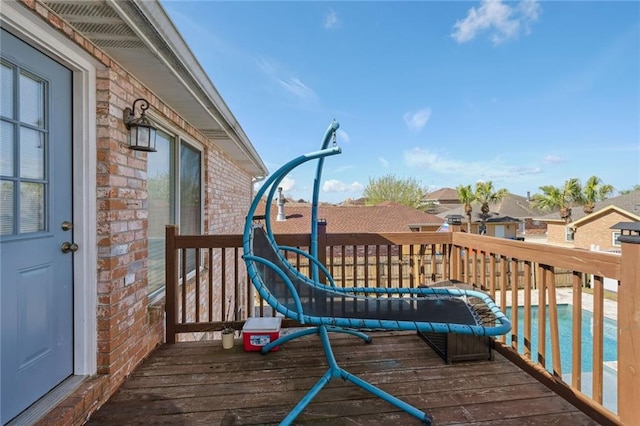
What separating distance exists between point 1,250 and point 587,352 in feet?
38.8

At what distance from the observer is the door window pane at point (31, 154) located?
1406 mm

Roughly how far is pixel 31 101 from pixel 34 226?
2.03 feet

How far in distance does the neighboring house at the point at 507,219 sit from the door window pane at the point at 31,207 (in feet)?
75.3

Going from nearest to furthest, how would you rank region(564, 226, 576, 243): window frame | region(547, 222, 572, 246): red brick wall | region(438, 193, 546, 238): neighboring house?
region(564, 226, 576, 243): window frame < region(547, 222, 572, 246): red brick wall < region(438, 193, 546, 238): neighboring house

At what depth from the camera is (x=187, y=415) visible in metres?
1.63

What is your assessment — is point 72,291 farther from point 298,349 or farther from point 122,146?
point 298,349

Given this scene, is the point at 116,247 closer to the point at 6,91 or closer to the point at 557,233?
the point at 6,91

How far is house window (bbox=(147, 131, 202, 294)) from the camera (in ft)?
8.59

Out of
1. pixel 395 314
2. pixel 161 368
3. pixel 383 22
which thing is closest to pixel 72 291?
pixel 161 368

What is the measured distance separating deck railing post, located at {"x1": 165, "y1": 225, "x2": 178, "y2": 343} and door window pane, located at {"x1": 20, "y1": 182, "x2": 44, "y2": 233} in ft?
3.34

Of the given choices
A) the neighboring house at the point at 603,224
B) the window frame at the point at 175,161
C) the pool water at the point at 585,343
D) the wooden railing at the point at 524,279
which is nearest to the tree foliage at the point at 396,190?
the neighboring house at the point at 603,224

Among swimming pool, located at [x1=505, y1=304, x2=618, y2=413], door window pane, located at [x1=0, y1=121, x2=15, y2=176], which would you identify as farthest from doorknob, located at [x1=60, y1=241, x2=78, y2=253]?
swimming pool, located at [x1=505, y1=304, x2=618, y2=413]

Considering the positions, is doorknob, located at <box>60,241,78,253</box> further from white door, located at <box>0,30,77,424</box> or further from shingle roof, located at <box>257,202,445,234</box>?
shingle roof, located at <box>257,202,445,234</box>

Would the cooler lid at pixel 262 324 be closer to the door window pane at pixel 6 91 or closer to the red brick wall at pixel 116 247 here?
the red brick wall at pixel 116 247
